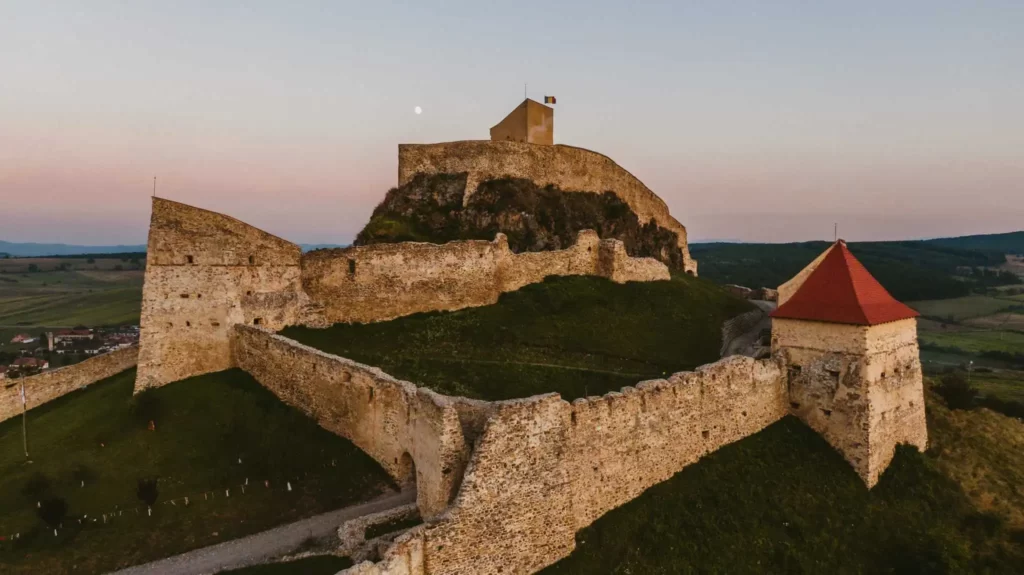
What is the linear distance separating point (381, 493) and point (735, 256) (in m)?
194

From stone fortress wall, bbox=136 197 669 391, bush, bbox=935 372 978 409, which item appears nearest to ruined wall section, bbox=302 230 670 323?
stone fortress wall, bbox=136 197 669 391

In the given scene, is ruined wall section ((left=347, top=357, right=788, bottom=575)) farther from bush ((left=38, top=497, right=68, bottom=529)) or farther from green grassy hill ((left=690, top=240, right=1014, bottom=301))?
green grassy hill ((left=690, top=240, right=1014, bottom=301))

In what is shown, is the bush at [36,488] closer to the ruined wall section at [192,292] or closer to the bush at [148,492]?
the bush at [148,492]

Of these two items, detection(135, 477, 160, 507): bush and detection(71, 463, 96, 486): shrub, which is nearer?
detection(135, 477, 160, 507): bush

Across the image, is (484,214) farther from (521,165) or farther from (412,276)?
(412,276)

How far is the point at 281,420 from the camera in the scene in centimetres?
1945

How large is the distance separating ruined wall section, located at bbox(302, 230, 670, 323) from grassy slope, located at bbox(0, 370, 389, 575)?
6136mm

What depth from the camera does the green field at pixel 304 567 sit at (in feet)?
40.8

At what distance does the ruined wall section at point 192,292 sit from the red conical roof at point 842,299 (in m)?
20.9

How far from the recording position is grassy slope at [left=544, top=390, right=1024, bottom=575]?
579 inches

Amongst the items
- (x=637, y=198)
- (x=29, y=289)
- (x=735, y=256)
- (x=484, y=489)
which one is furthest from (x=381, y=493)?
(x=735, y=256)

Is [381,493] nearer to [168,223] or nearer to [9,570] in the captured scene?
[9,570]

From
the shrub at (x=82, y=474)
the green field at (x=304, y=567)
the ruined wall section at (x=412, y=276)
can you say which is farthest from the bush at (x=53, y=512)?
the ruined wall section at (x=412, y=276)

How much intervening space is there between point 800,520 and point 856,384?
5.16m
